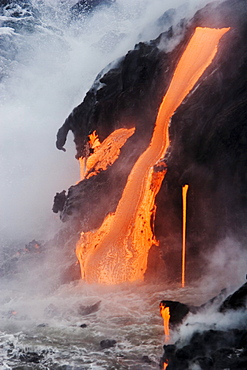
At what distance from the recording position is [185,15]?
1605 centimetres

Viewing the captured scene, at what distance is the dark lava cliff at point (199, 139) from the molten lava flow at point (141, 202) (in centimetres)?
29

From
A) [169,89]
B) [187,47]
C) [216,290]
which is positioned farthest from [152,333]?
[187,47]

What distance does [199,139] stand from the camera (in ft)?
48.8

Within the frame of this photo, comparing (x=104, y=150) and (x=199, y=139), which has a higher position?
(x=104, y=150)

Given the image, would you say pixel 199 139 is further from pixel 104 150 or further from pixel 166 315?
pixel 166 315

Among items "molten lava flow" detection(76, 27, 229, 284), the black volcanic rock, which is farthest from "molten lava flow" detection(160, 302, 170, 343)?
"molten lava flow" detection(76, 27, 229, 284)

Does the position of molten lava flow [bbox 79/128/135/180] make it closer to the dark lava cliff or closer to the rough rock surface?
the dark lava cliff

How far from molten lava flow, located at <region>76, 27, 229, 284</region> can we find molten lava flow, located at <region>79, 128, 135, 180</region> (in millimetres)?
1468

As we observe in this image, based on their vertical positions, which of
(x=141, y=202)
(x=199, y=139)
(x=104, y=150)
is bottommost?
(x=141, y=202)

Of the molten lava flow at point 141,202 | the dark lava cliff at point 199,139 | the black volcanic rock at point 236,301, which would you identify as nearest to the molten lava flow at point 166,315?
the black volcanic rock at point 236,301

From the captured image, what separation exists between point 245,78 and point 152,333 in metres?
9.18

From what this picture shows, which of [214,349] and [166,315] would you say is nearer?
[214,349]

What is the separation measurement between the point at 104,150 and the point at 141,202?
3.21 meters

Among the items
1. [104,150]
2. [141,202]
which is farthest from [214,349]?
[104,150]
